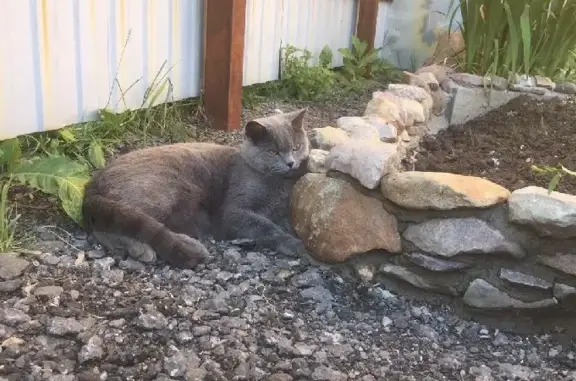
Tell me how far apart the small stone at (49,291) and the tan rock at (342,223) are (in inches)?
32.2

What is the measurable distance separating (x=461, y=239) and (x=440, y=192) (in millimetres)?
153

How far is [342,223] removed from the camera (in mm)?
2129

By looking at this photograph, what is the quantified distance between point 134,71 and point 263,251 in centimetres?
132

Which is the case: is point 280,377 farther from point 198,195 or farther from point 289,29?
point 289,29

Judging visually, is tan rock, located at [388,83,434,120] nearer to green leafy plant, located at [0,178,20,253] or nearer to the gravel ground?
the gravel ground

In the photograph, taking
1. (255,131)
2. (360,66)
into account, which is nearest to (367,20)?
(360,66)

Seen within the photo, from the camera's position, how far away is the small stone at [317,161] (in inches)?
94.1

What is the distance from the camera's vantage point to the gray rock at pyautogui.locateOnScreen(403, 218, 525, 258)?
1913mm

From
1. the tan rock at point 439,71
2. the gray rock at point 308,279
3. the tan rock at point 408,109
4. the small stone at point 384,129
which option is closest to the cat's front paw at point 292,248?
the gray rock at point 308,279

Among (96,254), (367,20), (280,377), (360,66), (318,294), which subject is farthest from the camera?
(367,20)

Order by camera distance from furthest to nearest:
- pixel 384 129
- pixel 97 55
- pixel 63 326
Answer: pixel 97 55
pixel 384 129
pixel 63 326

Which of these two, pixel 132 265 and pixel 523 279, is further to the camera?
pixel 132 265

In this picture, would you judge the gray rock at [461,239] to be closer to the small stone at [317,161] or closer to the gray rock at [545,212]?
the gray rock at [545,212]

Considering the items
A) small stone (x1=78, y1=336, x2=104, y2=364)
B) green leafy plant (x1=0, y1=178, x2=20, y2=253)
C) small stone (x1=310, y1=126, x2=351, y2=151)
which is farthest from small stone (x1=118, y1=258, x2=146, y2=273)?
small stone (x1=310, y1=126, x2=351, y2=151)
